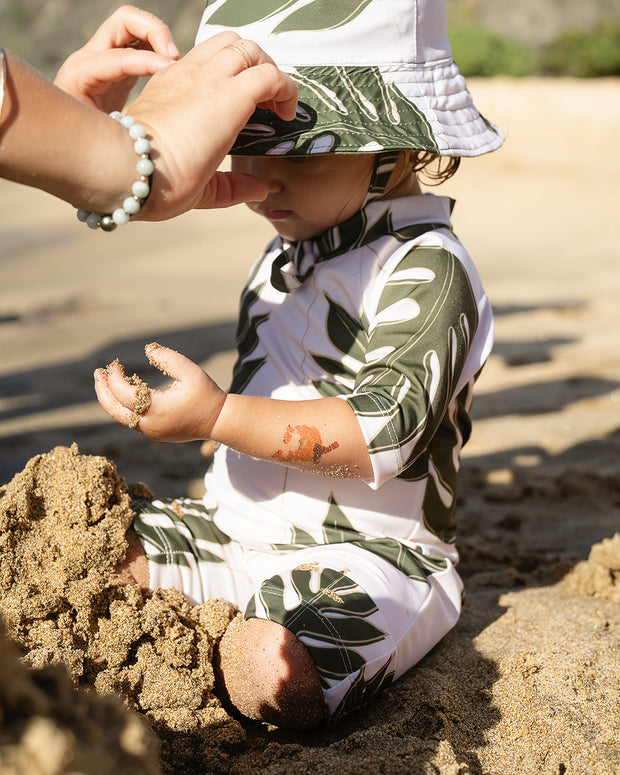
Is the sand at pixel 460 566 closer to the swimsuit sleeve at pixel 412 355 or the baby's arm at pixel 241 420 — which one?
the baby's arm at pixel 241 420

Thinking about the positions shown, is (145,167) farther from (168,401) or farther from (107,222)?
(168,401)

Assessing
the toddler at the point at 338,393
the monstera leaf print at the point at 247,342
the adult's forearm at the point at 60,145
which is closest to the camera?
the adult's forearm at the point at 60,145

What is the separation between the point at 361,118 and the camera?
1.68 metres

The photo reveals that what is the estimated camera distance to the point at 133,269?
26.5 feet

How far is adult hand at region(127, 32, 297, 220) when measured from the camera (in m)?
1.31

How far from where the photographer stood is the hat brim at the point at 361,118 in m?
1.63

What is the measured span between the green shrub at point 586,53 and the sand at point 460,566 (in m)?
9.83

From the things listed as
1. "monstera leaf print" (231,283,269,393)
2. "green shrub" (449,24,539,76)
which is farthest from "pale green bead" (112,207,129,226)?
"green shrub" (449,24,539,76)

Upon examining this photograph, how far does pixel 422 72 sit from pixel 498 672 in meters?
1.27

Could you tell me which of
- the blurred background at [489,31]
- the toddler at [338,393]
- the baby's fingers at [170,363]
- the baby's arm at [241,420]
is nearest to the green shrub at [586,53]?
the blurred background at [489,31]

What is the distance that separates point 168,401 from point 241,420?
0.14m

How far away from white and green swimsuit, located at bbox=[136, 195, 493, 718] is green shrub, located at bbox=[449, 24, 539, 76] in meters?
17.5

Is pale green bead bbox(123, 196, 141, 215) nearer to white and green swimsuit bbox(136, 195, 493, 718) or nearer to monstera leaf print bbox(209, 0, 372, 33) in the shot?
white and green swimsuit bbox(136, 195, 493, 718)

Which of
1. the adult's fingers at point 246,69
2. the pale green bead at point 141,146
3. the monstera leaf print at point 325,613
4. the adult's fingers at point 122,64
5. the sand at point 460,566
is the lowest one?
the sand at point 460,566
